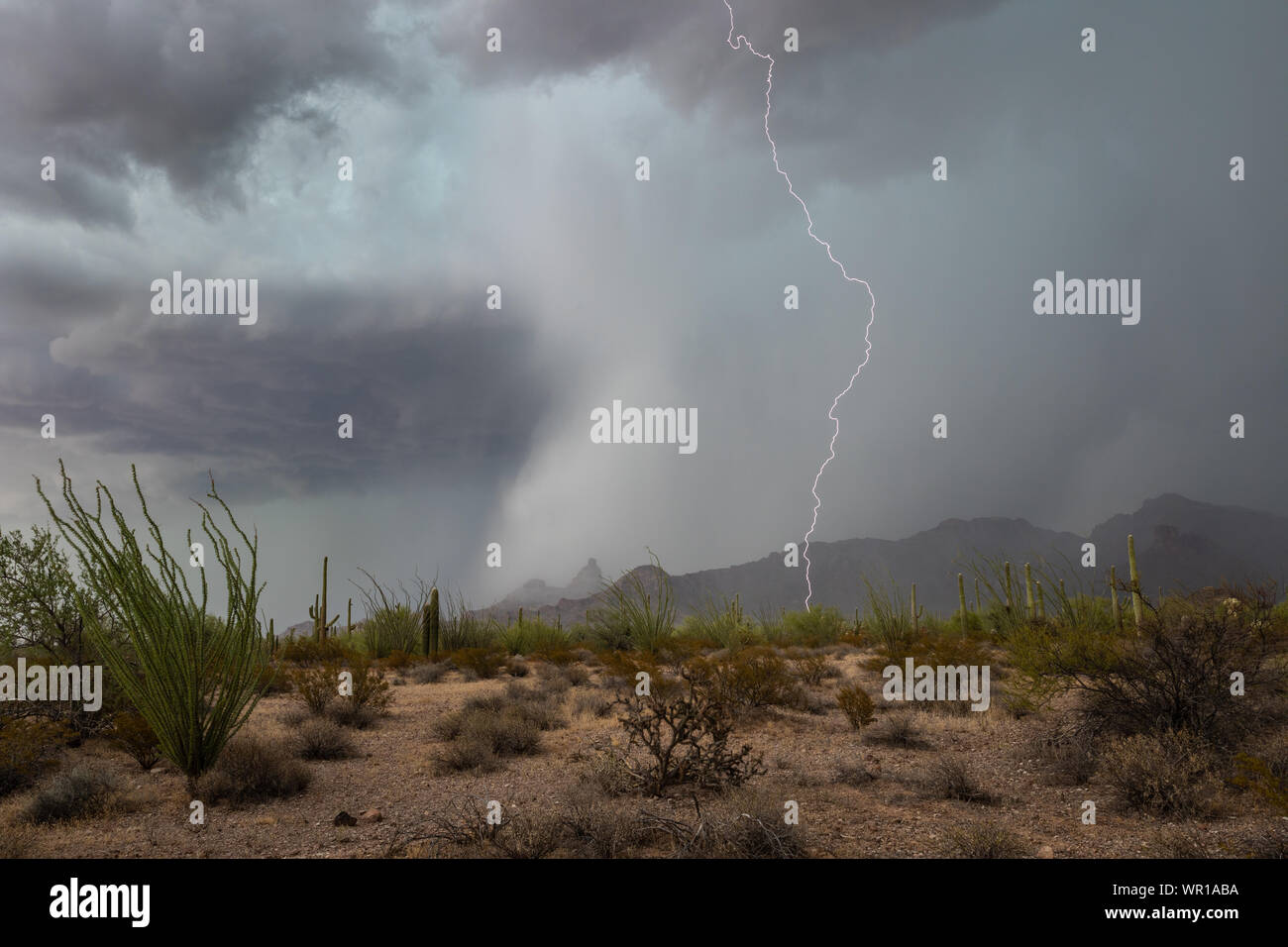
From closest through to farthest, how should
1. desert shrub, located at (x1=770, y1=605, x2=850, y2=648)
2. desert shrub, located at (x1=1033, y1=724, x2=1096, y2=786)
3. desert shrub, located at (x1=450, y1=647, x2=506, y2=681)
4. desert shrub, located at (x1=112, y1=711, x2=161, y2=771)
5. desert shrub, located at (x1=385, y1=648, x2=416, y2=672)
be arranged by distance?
desert shrub, located at (x1=1033, y1=724, x2=1096, y2=786) < desert shrub, located at (x1=112, y1=711, x2=161, y2=771) < desert shrub, located at (x1=450, y1=647, x2=506, y2=681) < desert shrub, located at (x1=385, y1=648, x2=416, y2=672) < desert shrub, located at (x1=770, y1=605, x2=850, y2=648)

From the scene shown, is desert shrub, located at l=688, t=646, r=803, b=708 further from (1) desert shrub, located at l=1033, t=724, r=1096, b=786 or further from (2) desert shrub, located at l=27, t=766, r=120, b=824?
(2) desert shrub, located at l=27, t=766, r=120, b=824

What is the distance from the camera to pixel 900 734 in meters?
8.51

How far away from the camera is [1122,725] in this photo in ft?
23.7

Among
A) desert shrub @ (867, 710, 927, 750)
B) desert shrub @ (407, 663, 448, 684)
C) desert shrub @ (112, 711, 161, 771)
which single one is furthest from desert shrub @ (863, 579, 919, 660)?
desert shrub @ (112, 711, 161, 771)

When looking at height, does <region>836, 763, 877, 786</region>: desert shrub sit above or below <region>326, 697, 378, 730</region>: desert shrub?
above

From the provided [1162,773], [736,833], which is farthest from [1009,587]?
[736,833]

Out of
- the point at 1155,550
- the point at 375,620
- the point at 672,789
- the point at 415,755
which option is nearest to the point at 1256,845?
the point at 672,789

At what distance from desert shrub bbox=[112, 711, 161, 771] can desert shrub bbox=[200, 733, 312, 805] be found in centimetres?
121

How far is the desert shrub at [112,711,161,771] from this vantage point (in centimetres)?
Answer: 738

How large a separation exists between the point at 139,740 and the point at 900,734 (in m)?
8.44

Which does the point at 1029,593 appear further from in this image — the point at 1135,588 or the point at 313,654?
the point at 313,654

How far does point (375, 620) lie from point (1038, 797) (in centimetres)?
1626
